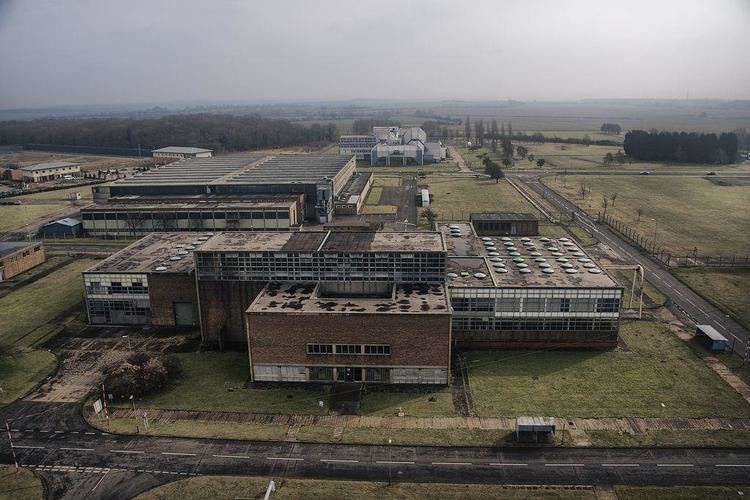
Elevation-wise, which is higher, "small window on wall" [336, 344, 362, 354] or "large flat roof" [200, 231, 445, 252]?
"large flat roof" [200, 231, 445, 252]

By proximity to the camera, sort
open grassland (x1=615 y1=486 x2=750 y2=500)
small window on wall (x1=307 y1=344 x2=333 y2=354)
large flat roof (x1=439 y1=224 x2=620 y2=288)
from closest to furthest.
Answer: open grassland (x1=615 y1=486 x2=750 y2=500) < small window on wall (x1=307 y1=344 x2=333 y2=354) < large flat roof (x1=439 y1=224 x2=620 y2=288)

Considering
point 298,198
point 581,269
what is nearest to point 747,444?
point 581,269

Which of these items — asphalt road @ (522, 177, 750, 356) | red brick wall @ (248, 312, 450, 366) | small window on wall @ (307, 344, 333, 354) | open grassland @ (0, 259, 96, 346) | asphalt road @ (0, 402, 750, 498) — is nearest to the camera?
asphalt road @ (0, 402, 750, 498)

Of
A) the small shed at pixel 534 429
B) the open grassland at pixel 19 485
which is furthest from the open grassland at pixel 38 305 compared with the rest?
the small shed at pixel 534 429

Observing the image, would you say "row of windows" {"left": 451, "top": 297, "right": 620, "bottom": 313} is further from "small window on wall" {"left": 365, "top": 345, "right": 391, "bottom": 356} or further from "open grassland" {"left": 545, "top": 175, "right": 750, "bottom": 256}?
"open grassland" {"left": 545, "top": 175, "right": 750, "bottom": 256}

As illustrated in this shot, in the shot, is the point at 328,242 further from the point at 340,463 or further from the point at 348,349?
the point at 340,463

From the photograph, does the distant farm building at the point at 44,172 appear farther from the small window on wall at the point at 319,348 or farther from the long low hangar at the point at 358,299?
the small window on wall at the point at 319,348

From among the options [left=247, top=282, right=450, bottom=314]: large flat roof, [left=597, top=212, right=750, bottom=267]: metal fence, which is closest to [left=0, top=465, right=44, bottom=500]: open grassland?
[left=247, top=282, right=450, bottom=314]: large flat roof
